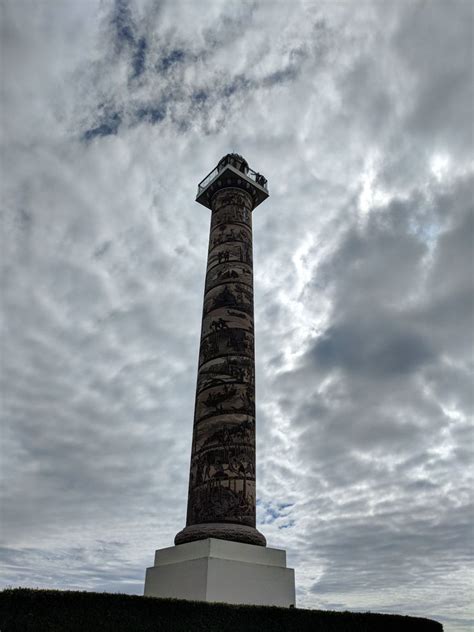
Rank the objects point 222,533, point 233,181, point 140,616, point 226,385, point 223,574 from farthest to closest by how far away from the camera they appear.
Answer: point 233,181 < point 226,385 < point 222,533 < point 223,574 < point 140,616

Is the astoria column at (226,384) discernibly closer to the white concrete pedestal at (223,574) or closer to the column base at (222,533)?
the column base at (222,533)

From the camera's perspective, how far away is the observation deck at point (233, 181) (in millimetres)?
15555

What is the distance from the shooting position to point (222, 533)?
33.9 feet

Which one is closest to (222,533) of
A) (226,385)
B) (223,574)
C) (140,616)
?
(223,574)

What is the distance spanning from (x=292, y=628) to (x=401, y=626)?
3.03 m

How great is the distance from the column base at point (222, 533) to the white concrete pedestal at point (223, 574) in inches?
5.3

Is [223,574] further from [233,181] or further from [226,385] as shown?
[233,181]

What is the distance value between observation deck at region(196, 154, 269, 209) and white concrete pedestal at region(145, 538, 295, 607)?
32.4ft

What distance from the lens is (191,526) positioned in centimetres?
1080

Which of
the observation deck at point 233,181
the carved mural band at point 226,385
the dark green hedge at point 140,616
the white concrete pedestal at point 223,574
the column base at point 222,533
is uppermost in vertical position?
the observation deck at point 233,181

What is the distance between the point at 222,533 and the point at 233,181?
972 centimetres

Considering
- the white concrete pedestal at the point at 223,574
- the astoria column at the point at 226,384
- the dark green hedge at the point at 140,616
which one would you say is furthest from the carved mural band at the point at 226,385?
the dark green hedge at the point at 140,616

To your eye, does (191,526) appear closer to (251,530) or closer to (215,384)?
(251,530)

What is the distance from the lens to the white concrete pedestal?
31.7ft
